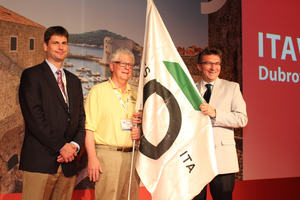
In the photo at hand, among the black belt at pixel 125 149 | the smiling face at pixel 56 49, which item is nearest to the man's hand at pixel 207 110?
the black belt at pixel 125 149

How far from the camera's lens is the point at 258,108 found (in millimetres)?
3822

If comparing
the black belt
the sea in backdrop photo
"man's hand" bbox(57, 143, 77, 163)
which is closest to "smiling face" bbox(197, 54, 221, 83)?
the black belt

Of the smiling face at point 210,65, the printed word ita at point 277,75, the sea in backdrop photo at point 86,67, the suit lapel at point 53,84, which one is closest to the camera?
the suit lapel at point 53,84

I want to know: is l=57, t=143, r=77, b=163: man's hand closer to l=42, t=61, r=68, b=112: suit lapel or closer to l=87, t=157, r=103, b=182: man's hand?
l=87, t=157, r=103, b=182: man's hand

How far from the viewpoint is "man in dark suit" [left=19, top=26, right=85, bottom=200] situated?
1.93 meters

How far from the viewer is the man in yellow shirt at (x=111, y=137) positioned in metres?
2.11

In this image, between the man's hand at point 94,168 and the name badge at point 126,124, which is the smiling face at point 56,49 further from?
the man's hand at point 94,168

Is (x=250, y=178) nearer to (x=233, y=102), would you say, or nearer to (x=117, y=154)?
(x=233, y=102)

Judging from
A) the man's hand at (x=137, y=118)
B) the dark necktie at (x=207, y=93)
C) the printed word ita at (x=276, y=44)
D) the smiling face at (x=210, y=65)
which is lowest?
the man's hand at (x=137, y=118)

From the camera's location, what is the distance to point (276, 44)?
3953 mm

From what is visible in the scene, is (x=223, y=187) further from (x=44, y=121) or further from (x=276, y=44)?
(x=276, y=44)

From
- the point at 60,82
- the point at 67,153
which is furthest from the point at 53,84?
the point at 67,153

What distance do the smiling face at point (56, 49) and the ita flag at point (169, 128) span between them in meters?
0.60

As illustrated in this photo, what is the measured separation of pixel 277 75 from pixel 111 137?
275 centimetres
